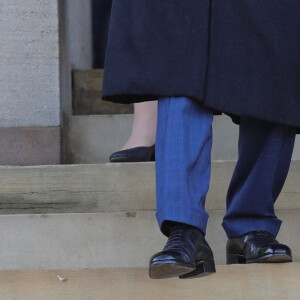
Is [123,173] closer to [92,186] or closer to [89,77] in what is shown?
[92,186]

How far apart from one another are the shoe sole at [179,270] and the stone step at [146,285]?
62 mm

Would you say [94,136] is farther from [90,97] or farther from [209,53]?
[209,53]

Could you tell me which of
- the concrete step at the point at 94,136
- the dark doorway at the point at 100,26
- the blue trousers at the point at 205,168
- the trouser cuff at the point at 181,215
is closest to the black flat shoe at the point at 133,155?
the concrete step at the point at 94,136

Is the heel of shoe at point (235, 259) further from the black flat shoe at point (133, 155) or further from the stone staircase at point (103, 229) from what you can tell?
the black flat shoe at point (133, 155)

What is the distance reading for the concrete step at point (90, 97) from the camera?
3.44 meters

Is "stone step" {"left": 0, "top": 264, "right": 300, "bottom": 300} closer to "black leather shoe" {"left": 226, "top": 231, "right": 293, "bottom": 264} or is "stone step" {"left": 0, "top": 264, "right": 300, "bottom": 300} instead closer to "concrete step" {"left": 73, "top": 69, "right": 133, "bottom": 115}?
"black leather shoe" {"left": 226, "top": 231, "right": 293, "bottom": 264}

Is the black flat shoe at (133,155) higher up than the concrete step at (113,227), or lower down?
higher up

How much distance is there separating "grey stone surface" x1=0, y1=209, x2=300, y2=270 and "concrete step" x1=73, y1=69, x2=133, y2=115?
3.94 feet

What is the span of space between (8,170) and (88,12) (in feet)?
6.11

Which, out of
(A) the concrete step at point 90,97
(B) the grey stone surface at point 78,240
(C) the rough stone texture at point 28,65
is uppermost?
(C) the rough stone texture at point 28,65

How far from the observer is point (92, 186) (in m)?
2.55

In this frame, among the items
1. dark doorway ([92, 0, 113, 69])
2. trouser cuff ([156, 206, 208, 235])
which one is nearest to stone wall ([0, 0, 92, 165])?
trouser cuff ([156, 206, 208, 235])

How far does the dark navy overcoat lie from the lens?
1908mm

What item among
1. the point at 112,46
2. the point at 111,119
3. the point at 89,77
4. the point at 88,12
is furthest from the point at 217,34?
the point at 88,12
